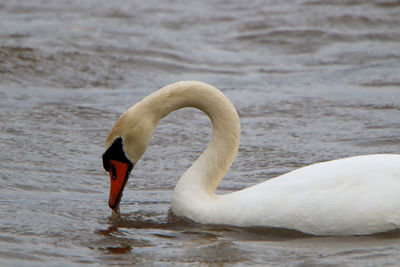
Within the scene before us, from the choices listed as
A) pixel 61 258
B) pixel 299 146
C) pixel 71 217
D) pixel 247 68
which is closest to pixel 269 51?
pixel 247 68

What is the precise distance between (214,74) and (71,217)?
6.69 meters

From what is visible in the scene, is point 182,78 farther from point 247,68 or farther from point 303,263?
point 303,263

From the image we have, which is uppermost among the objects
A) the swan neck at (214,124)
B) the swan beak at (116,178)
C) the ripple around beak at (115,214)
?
the swan neck at (214,124)

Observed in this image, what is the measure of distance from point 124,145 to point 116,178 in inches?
9.6

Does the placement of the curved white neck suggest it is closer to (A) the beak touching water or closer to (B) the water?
(B) the water

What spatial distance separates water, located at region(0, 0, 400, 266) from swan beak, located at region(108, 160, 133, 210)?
19 centimetres

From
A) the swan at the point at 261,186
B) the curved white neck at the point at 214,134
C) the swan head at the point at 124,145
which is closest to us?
the swan at the point at 261,186

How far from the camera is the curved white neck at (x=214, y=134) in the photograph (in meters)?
6.14

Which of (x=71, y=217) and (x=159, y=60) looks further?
(x=159, y=60)

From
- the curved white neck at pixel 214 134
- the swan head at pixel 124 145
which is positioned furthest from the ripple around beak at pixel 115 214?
the curved white neck at pixel 214 134

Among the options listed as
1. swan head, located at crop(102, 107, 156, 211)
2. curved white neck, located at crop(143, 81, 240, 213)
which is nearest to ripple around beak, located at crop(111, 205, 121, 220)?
swan head, located at crop(102, 107, 156, 211)

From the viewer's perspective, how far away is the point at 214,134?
634 cm

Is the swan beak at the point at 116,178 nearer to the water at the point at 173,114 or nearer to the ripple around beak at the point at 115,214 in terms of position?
the ripple around beak at the point at 115,214

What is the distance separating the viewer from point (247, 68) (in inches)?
514
